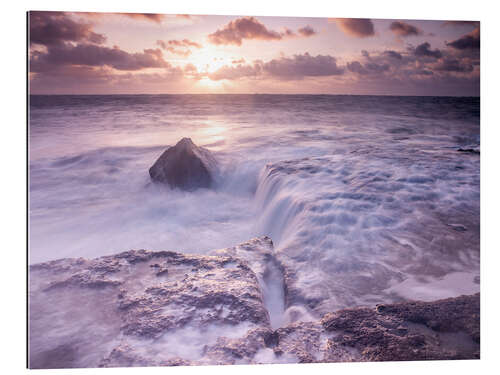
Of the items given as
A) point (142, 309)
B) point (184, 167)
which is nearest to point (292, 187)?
point (184, 167)

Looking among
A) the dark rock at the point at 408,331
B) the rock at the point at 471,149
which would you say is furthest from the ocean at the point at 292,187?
the dark rock at the point at 408,331

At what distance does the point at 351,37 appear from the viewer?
2766 mm

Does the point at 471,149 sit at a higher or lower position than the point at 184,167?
higher

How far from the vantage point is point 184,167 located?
3.65 m

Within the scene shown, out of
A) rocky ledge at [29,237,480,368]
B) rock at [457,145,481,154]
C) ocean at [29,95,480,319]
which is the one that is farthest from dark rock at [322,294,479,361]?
rock at [457,145,481,154]

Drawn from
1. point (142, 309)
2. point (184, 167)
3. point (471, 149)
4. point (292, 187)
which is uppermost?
Answer: point (471, 149)

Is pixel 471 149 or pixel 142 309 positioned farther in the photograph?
pixel 471 149

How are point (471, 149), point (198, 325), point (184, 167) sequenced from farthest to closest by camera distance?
point (184, 167), point (471, 149), point (198, 325)

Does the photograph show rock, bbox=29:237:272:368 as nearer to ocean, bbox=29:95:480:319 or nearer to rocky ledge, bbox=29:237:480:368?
rocky ledge, bbox=29:237:480:368

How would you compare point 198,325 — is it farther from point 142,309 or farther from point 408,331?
point 408,331

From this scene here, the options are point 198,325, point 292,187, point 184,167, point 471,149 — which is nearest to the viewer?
point 198,325

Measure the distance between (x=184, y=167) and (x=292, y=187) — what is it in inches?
48.2
